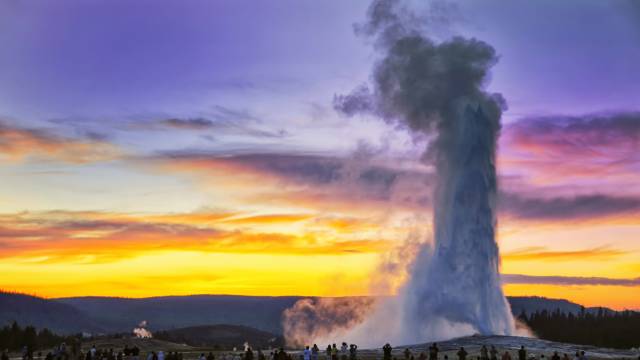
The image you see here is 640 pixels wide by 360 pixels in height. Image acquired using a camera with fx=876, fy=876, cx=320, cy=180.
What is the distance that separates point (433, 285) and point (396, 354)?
23.2 meters

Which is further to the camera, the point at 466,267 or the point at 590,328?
the point at 590,328

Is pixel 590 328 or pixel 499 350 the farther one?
pixel 590 328

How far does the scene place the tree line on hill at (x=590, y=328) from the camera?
135 metres

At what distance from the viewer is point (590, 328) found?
154875 millimetres

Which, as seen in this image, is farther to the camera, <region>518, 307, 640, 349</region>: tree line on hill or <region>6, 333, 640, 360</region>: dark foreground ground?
<region>518, 307, 640, 349</region>: tree line on hill

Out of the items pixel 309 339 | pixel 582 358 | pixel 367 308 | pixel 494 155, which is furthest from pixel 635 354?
pixel 309 339

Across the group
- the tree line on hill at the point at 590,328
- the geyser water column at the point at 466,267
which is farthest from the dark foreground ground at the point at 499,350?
the tree line on hill at the point at 590,328

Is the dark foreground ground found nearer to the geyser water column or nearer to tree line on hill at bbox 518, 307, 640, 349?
the geyser water column

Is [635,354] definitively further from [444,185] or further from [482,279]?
[444,185]

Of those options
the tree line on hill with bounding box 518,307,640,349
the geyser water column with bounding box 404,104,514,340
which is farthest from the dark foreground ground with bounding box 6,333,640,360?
the tree line on hill with bounding box 518,307,640,349

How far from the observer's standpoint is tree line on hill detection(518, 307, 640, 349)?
134625 mm

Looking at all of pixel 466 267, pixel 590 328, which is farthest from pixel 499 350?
pixel 590 328

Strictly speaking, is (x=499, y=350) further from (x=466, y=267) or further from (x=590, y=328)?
(x=590, y=328)

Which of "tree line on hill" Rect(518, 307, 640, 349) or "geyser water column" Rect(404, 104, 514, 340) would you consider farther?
"tree line on hill" Rect(518, 307, 640, 349)
